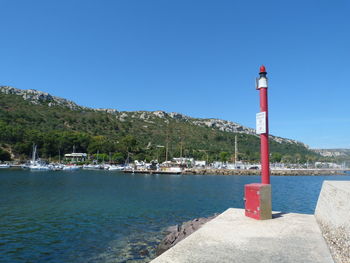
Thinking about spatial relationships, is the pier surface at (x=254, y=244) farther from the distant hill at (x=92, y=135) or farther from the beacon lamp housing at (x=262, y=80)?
the distant hill at (x=92, y=135)

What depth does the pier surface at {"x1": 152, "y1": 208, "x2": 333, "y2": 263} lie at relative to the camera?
5297 mm

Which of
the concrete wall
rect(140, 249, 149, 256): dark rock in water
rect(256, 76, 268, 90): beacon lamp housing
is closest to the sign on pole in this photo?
rect(256, 76, 268, 90): beacon lamp housing

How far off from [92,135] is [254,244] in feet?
437

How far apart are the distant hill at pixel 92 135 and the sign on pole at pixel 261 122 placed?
100411mm

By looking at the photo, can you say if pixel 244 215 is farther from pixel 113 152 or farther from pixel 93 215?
pixel 113 152

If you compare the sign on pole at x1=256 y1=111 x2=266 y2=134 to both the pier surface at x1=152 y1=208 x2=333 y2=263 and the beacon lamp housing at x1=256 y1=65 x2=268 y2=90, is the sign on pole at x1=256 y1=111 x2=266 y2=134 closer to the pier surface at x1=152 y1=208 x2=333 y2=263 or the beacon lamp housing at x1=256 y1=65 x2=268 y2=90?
the beacon lamp housing at x1=256 y1=65 x2=268 y2=90

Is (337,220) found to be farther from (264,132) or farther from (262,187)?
(264,132)

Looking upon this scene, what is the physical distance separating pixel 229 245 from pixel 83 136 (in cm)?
12162

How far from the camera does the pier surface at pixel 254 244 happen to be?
209 inches

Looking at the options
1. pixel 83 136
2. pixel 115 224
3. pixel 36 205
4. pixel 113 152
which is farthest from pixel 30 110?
pixel 115 224

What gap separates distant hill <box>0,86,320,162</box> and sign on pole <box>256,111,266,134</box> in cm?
10041

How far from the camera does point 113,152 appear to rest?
12375 cm

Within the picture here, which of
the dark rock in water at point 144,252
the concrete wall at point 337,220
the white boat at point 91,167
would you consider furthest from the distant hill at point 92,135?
the concrete wall at point 337,220

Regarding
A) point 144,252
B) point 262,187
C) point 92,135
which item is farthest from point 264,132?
point 92,135
